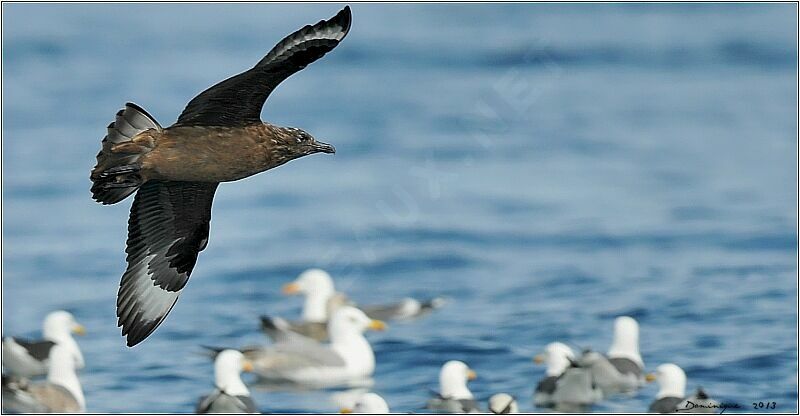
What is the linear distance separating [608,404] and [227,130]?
3.56m

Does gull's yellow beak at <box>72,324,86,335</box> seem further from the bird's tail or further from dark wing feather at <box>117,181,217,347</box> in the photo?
the bird's tail

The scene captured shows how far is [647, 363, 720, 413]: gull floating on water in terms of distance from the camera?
8594 millimetres

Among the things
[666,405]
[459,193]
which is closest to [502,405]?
[666,405]

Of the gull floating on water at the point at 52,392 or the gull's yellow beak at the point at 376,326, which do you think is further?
the gull's yellow beak at the point at 376,326

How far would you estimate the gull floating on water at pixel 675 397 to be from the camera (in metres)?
8.59

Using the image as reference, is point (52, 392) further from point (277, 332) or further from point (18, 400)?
point (277, 332)

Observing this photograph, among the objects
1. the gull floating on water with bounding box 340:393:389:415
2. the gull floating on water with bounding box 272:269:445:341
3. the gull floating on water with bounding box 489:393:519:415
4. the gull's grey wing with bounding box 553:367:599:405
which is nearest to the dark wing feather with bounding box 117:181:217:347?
the gull floating on water with bounding box 340:393:389:415

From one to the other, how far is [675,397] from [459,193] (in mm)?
6428

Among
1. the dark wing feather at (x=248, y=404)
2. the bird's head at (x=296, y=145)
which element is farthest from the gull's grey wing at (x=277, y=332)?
the bird's head at (x=296, y=145)

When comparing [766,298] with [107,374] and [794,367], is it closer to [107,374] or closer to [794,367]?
[794,367]

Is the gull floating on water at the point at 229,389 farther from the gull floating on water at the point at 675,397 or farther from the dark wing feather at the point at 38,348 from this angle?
the gull floating on water at the point at 675,397

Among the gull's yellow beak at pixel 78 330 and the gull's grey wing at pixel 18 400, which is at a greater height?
the gull's yellow beak at pixel 78 330

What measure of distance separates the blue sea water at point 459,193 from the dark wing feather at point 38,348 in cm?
31

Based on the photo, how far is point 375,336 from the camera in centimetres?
1140
